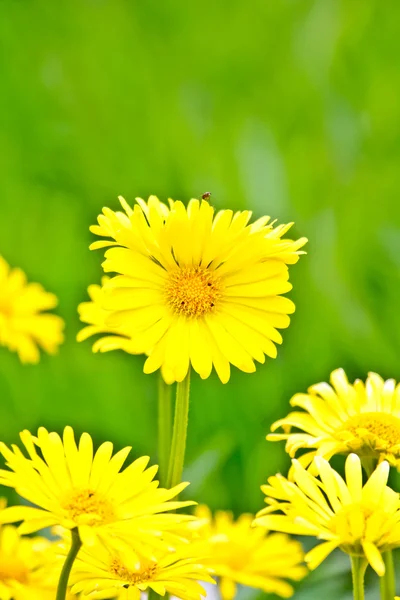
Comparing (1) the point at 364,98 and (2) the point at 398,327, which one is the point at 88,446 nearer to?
(2) the point at 398,327

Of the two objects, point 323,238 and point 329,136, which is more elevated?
point 329,136

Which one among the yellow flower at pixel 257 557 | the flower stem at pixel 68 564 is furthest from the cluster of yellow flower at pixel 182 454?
the yellow flower at pixel 257 557

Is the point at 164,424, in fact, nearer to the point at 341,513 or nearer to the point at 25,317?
the point at 341,513

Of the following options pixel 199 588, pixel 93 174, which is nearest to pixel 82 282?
pixel 93 174

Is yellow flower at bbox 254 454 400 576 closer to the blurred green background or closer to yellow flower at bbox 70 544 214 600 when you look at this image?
yellow flower at bbox 70 544 214 600

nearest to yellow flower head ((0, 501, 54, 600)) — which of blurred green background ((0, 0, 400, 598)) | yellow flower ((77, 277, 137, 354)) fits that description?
yellow flower ((77, 277, 137, 354))

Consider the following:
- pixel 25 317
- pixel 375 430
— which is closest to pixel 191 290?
pixel 375 430
